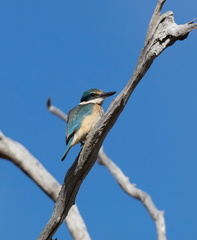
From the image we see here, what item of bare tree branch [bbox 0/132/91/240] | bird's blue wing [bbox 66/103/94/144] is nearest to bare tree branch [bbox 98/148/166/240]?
bare tree branch [bbox 0/132/91/240]

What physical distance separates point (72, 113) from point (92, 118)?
303 millimetres

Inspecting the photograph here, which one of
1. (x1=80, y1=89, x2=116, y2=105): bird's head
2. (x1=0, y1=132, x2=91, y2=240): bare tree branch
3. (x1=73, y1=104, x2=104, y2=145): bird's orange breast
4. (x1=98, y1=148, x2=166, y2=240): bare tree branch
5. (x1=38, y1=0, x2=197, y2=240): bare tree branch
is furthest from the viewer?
(x1=0, y1=132, x2=91, y2=240): bare tree branch

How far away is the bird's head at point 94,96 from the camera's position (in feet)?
17.3

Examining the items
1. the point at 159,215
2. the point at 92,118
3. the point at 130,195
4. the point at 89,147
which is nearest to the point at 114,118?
the point at 89,147

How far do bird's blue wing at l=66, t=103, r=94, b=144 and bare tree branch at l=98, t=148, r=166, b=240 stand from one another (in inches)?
95.7

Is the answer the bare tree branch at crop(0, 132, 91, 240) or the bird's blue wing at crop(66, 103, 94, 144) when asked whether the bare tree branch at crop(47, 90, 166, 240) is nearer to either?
the bare tree branch at crop(0, 132, 91, 240)

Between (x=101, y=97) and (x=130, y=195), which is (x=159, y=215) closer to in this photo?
(x=130, y=195)

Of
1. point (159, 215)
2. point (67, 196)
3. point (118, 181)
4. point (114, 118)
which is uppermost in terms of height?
point (118, 181)

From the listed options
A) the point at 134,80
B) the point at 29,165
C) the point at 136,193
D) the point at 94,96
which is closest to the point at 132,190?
the point at 136,193

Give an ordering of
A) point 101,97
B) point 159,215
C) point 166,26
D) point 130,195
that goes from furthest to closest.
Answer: point 130,195 < point 159,215 < point 101,97 < point 166,26

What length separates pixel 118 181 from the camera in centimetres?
834

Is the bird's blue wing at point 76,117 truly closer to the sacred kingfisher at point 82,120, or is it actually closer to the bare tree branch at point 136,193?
the sacred kingfisher at point 82,120

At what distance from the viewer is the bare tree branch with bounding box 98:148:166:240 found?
273 inches

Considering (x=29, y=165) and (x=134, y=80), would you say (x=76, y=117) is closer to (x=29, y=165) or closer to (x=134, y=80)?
(x=134, y=80)
